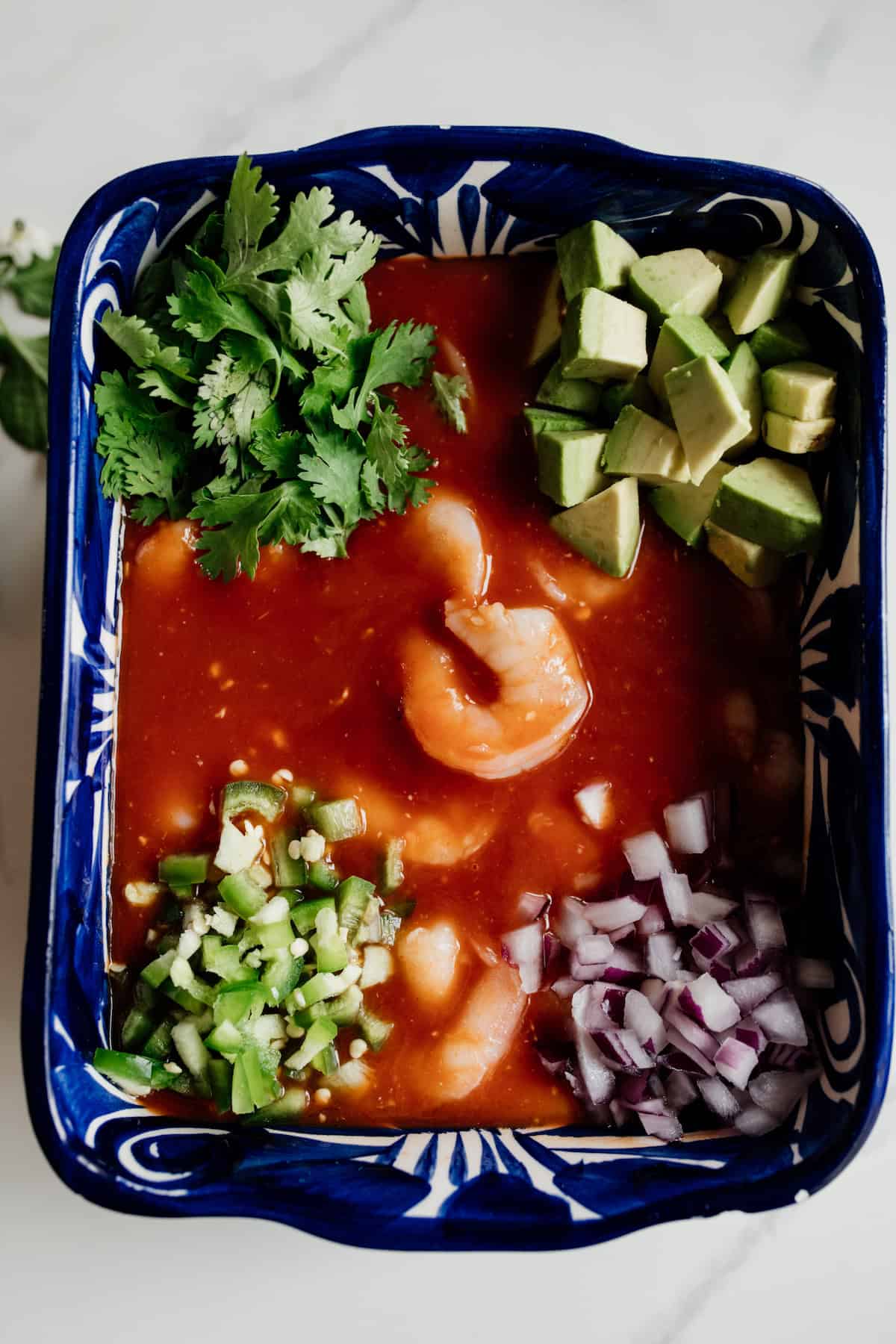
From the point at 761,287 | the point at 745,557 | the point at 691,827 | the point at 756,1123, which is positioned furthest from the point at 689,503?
the point at 756,1123

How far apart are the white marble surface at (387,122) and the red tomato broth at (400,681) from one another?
334 millimetres

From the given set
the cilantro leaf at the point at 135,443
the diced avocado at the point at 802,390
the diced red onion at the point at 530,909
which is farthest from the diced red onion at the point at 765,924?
the cilantro leaf at the point at 135,443

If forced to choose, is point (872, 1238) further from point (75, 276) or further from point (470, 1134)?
point (75, 276)

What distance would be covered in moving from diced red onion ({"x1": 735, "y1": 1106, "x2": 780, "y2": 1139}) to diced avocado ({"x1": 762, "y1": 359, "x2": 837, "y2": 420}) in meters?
1.20

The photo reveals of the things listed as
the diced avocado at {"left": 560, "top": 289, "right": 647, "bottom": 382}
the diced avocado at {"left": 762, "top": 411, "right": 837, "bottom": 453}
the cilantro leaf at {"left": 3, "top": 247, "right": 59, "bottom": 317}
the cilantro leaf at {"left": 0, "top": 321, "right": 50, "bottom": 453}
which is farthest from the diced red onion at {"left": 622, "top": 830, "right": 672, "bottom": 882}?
the cilantro leaf at {"left": 3, "top": 247, "right": 59, "bottom": 317}

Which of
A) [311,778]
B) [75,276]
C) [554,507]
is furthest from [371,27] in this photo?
[311,778]

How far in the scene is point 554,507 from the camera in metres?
2.26

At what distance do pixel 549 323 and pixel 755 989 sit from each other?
4.16 ft

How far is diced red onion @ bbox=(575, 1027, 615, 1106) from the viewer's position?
2133mm

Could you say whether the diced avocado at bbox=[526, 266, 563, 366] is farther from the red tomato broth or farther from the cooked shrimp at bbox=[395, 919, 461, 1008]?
the cooked shrimp at bbox=[395, 919, 461, 1008]

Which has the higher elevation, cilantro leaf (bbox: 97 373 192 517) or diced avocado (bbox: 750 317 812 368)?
diced avocado (bbox: 750 317 812 368)

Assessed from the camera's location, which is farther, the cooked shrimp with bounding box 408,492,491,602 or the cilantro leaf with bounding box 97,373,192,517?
the cooked shrimp with bounding box 408,492,491,602

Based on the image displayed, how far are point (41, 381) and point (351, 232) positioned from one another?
2.44 feet

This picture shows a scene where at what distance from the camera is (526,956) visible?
7.19ft
